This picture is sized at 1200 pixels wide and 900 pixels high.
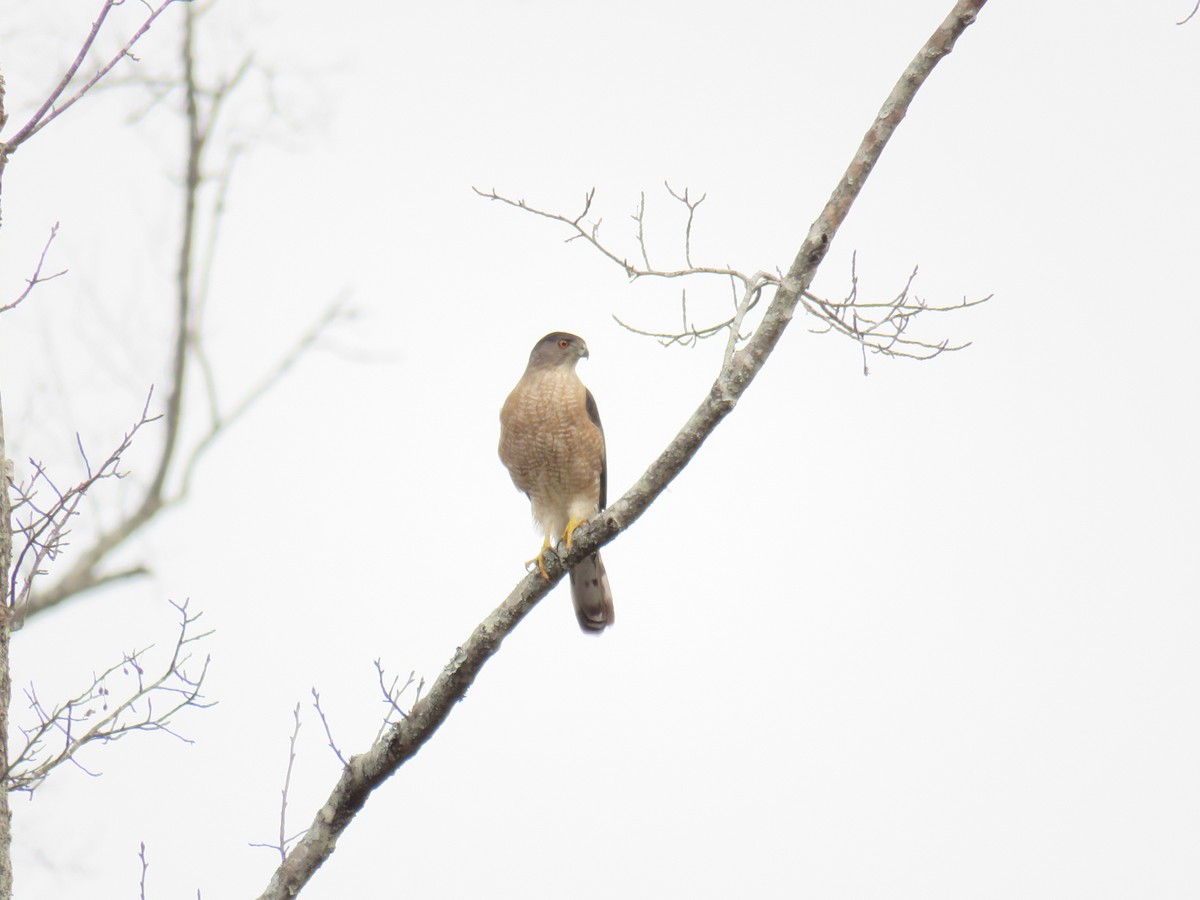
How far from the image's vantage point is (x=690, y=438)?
137 inches

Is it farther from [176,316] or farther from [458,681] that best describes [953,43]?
[176,316]

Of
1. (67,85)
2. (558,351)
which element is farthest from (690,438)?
(558,351)

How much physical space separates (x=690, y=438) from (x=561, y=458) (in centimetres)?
295

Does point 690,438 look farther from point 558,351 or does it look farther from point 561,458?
point 558,351

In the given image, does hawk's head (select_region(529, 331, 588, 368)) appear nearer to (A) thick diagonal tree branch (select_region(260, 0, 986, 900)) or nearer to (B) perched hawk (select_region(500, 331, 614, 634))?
(B) perched hawk (select_region(500, 331, 614, 634))

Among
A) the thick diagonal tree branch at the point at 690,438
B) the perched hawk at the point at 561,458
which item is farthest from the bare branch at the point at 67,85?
the perched hawk at the point at 561,458

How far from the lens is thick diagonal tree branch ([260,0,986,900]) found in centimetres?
347

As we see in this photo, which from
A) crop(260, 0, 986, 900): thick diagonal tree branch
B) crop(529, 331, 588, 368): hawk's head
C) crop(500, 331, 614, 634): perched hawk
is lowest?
crop(260, 0, 986, 900): thick diagonal tree branch

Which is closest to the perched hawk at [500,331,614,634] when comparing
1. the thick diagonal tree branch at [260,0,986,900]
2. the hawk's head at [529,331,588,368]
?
the hawk's head at [529,331,588,368]

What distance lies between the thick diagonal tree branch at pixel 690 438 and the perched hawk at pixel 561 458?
8.86 feet

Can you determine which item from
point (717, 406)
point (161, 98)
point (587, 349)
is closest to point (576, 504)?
point (587, 349)

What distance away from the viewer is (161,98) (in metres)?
8.25

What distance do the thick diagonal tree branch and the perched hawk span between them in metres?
2.70

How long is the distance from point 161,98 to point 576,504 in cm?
410
